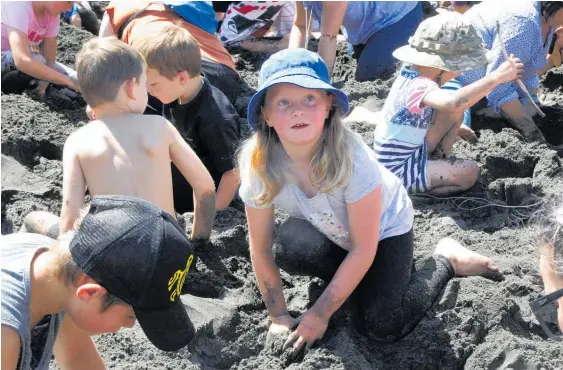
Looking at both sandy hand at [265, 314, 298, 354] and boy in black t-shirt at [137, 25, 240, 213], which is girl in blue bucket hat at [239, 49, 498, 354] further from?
boy in black t-shirt at [137, 25, 240, 213]

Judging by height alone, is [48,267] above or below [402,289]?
above

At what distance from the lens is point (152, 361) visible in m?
2.72

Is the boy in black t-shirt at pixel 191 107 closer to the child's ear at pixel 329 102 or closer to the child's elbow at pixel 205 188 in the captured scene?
the child's elbow at pixel 205 188

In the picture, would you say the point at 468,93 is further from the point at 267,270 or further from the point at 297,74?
the point at 267,270

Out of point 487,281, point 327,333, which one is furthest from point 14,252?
point 487,281

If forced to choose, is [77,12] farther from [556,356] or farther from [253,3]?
[556,356]

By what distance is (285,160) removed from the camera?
111 inches

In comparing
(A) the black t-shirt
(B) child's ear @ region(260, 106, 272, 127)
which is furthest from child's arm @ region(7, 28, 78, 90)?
(B) child's ear @ region(260, 106, 272, 127)

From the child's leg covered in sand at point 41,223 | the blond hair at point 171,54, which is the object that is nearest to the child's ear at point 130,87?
the blond hair at point 171,54

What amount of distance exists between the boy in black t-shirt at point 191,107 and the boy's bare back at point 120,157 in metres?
0.53

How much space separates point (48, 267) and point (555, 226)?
144 centimetres

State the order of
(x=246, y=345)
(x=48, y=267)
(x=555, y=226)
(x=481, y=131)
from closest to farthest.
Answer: (x=48, y=267) → (x=555, y=226) → (x=246, y=345) → (x=481, y=131)

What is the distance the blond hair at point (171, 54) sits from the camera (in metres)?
3.44

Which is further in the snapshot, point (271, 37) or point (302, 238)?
point (271, 37)
